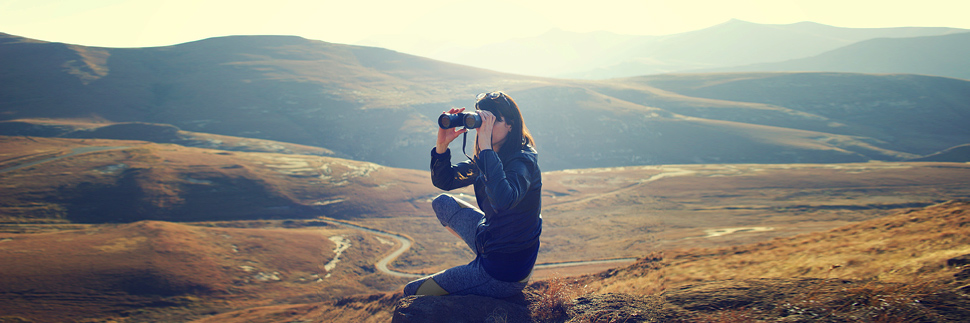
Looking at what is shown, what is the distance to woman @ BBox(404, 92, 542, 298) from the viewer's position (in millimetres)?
2771

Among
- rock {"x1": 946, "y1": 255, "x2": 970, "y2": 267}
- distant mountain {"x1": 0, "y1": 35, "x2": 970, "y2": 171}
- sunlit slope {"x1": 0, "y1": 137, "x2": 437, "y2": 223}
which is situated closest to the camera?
rock {"x1": 946, "y1": 255, "x2": 970, "y2": 267}

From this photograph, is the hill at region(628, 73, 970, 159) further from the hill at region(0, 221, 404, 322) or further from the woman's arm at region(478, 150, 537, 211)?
the woman's arm at region(478, 150, 537, 211)

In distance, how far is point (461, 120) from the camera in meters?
3.05

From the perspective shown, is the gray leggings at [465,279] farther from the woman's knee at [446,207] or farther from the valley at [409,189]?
the valley at [409,189]

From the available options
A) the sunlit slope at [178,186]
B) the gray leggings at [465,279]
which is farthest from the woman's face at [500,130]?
the sunlit slope at [178,186]

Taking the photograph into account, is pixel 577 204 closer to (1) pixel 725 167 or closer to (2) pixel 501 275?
(1) pixel 725 167

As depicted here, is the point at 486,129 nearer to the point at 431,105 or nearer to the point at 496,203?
the point at 496,203

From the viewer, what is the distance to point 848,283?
2877 mm

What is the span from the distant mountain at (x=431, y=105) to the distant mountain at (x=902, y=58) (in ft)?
217

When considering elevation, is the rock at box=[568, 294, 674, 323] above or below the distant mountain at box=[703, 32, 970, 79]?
below

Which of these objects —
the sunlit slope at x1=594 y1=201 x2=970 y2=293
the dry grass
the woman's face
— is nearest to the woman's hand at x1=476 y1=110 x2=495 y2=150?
the woman's face

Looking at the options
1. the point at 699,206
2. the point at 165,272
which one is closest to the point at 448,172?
the point at 165,272

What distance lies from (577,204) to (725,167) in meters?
15.7

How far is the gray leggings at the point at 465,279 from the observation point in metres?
3.35
